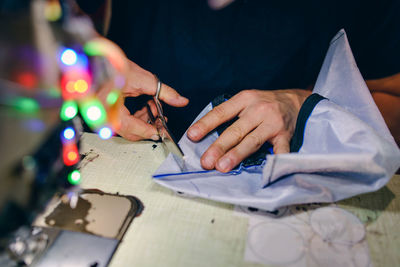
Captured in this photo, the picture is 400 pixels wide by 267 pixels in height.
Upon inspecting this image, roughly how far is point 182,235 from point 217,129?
0.98 ft

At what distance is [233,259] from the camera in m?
0.43

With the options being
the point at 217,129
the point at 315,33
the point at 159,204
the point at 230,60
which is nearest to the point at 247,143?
the point at 217,129

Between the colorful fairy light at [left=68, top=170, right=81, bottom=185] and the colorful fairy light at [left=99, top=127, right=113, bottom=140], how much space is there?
15cm

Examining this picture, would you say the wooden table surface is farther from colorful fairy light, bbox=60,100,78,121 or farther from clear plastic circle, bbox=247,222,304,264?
colorful fairy light, bbox=60,100,78,121

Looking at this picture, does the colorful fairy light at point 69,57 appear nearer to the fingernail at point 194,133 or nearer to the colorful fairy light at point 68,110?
the colorful fairy light at point 68,110

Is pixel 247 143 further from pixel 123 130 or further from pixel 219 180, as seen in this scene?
pixel 123 130

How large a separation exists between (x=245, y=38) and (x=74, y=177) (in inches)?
25.0

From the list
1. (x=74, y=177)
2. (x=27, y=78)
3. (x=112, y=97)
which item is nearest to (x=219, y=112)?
(x=112, y=97)

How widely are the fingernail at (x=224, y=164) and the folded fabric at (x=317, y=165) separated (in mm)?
15

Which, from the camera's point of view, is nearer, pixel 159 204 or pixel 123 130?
pixel 159 204

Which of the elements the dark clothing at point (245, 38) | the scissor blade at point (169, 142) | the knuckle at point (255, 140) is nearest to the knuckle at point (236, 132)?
the knuckle at point (255, 140)

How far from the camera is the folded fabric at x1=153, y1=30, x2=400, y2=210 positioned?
466mm

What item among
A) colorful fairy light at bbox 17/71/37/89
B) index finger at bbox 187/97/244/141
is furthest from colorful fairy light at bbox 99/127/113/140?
colorful fairy light at bbox 17/71/37/89

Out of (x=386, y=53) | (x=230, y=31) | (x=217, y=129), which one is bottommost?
(x=386, y=53)
